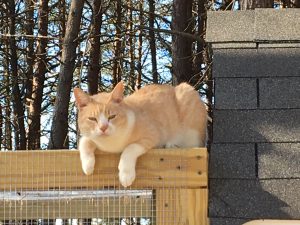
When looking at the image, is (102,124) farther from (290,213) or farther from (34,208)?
(290,213)

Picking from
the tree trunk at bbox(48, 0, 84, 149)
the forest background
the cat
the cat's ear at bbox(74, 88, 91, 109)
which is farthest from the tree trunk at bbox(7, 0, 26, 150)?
the cat's ear at bbox(74, 88, 91, 109)

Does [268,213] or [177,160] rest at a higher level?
[177,160]

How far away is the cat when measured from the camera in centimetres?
238

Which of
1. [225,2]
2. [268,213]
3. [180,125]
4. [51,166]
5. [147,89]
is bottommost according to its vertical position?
[268,213]

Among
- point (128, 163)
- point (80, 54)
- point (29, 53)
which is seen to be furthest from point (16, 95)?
point (128, 163)

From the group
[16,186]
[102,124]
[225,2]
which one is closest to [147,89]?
[102,124]

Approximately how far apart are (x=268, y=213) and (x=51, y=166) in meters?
0.91

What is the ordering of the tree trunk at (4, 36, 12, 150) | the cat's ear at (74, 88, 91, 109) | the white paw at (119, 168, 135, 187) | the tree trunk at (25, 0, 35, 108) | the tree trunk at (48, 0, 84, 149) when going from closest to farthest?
the white paw at (119, 168, 135, 187) < the cat's ear at (74, 88, 91, 109) < the tree trunk at (48, 0, 84, 149) < the tree trunk at (25, 0, 35, 108) < the tree trunk at (4, 36, 12, 150)

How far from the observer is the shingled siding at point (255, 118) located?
7.57 feet

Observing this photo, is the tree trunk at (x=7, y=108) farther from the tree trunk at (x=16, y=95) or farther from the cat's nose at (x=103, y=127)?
the cat's nose at (x=103, y=127)

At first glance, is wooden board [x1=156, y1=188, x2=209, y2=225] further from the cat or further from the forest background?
the forest background

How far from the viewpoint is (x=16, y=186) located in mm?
2383

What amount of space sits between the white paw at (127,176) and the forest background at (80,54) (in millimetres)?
2946

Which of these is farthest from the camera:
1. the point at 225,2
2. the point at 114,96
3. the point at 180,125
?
the point at 225,2
